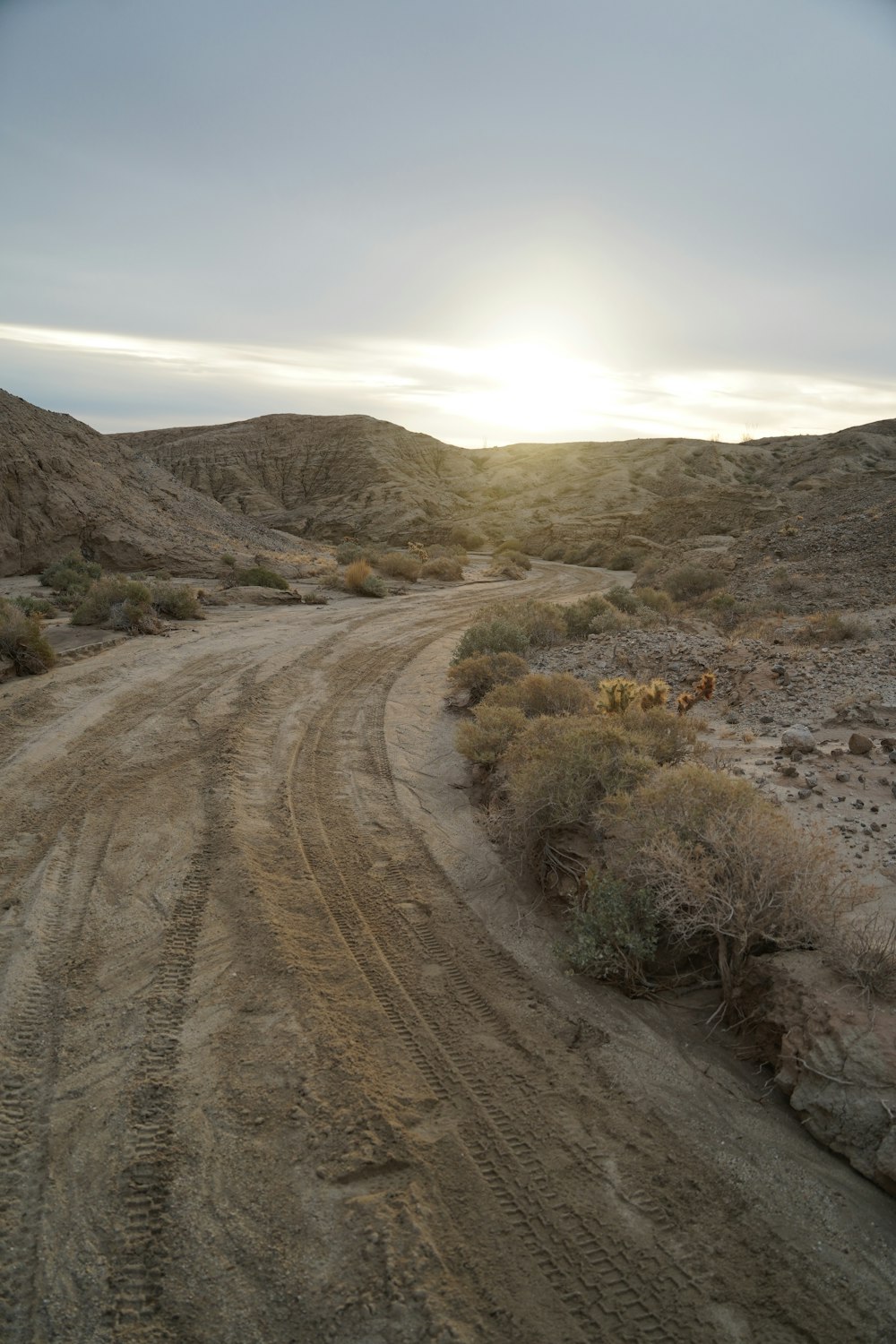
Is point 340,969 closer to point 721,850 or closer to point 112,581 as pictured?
point 721,850

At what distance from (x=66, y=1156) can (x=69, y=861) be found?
278 centimetres

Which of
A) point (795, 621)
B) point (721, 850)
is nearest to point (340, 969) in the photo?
point (721, 850)

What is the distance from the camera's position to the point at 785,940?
3996mm

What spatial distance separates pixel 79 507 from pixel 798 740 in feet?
73.7

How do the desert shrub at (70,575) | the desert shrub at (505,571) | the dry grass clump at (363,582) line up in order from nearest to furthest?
the desert shrub at (70,575) → the dry grass clump at (363,582) → the desert shrub at (505,571)

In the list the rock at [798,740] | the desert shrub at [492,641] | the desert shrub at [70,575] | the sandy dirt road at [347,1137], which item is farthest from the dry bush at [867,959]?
the desert shrub at [70,575]

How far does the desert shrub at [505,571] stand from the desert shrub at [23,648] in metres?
20.4

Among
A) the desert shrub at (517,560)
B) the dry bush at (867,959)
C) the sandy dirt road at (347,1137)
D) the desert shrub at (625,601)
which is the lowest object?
the sandy dirt road at (347,1137)

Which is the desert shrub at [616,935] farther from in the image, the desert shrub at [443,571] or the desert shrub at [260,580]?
the desert shrub at [443,571]

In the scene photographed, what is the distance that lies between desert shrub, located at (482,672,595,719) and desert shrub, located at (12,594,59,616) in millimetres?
9860

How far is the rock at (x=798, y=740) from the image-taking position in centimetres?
693

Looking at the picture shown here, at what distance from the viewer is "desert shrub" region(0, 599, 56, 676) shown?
10.4 metres

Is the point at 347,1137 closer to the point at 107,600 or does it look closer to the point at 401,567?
the point at 107,600

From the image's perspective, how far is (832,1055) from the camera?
338 centimetres
